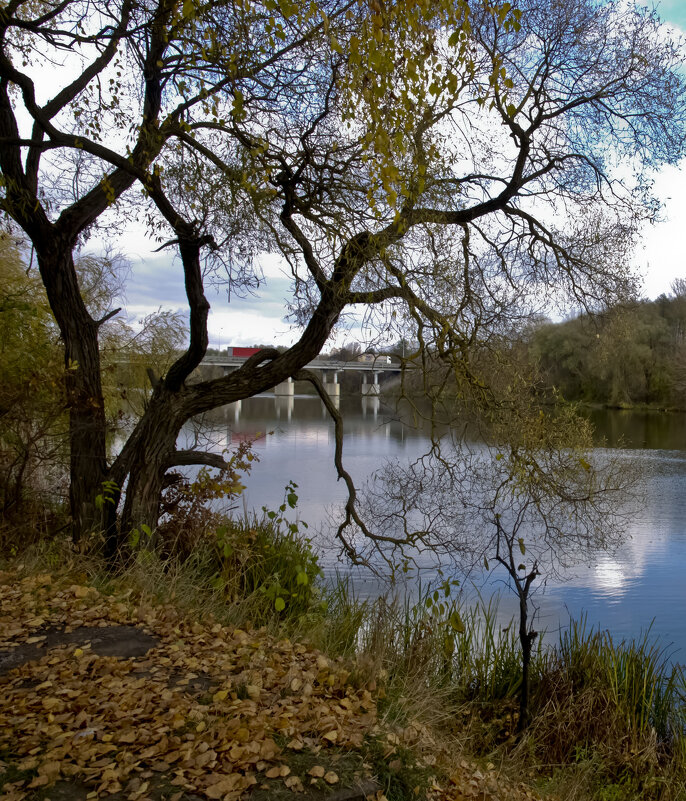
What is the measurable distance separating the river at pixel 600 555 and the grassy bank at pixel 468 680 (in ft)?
4.44

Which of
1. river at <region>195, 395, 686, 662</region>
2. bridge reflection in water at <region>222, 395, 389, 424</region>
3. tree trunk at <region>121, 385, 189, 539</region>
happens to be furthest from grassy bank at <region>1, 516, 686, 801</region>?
bridge reflection in water at <region>222, 395, 389, 424</region>

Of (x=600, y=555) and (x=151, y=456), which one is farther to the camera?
(x=600, y=555)

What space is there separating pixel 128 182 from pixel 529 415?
14.3 feet

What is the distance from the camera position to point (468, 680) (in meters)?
5.81

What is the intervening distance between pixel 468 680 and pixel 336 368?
396 inches

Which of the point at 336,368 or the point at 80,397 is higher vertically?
the point at 336,368

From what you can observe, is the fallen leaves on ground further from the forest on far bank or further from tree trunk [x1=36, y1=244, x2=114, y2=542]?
the forest on far bank

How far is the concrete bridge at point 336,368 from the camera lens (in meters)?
6.95

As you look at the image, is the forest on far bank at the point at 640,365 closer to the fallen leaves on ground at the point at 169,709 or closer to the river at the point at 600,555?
the river at the point at 600,555

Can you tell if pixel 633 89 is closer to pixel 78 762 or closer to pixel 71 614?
pixel 71 614

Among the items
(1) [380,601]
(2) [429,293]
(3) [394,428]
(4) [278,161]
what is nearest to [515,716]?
(1) [380,601]

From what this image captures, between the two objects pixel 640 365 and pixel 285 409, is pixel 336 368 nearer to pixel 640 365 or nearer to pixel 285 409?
pixel 640 365

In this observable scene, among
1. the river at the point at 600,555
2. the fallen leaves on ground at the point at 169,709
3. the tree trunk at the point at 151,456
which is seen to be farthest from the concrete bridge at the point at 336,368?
the fallen leaves on ground at the point at 169,709

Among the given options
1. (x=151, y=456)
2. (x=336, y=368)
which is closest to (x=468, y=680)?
(x=151, y=456)
